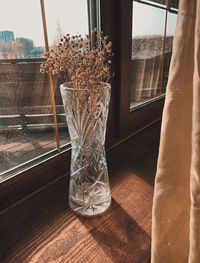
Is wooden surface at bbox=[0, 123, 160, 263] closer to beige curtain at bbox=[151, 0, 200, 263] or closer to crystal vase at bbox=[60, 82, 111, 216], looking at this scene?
crystal vase at bbox=[60, 82, 111, 216]

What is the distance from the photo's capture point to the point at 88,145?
0.87 meters

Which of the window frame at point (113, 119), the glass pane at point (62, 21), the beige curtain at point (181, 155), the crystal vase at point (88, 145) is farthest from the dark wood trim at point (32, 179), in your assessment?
the beige curtain at point (181, 155)

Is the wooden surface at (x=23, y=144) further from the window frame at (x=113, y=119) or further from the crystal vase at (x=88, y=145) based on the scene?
Answer: the crystal vase at (x=88, y=145)

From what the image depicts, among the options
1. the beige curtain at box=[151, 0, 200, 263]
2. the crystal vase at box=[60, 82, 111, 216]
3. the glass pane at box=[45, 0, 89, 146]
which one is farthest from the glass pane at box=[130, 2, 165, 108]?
the beige curtain at box=[151, 0, 200, 263]

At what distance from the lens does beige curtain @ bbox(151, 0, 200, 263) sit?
0.48 metres

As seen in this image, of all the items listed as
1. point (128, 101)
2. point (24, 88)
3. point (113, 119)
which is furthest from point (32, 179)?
point (128, 101)

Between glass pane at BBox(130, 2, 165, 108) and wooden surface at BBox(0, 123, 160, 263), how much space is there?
2.80 ft

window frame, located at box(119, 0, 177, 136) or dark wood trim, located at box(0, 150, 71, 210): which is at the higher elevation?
window frame, located at box(119, 0, 177, 136)

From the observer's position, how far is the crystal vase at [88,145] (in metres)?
0.78

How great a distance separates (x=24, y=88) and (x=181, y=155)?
0.79 metres

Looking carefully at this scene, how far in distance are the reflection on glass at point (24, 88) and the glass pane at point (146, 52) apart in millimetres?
508

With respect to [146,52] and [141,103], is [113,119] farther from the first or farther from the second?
[146,52]

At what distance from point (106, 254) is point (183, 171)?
1.43ft

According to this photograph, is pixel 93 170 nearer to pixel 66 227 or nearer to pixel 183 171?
pixel 66 227
